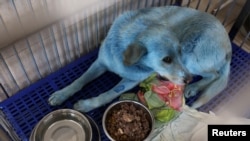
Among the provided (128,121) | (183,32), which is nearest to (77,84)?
(128,121)

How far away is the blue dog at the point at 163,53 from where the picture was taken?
119 centimetres

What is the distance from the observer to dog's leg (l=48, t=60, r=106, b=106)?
4.70 feet

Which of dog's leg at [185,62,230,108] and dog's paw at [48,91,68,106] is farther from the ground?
dog's leg at [185,62,230,108]

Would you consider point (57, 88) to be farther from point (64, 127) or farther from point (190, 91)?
point (190, 91)

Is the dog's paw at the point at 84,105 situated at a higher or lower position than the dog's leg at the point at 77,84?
lower

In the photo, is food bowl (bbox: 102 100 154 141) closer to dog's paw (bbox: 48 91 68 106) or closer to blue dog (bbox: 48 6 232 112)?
blue dog (bbox: 48 6 232 112)

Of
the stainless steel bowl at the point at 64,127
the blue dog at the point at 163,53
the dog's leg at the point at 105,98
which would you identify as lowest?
the stainless steel bowl at the point at 64,127

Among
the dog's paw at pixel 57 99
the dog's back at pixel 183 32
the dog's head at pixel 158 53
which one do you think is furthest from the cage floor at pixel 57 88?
the dog's head at pixel 158 53

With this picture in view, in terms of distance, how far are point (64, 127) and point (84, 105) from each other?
5.2 inches

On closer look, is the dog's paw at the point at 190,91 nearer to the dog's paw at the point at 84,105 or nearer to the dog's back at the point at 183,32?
the dog's back at the point at 183,32

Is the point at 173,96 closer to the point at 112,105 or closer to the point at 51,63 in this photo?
the point at 112,105

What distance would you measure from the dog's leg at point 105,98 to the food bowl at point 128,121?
73mm

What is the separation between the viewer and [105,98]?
4.68ft

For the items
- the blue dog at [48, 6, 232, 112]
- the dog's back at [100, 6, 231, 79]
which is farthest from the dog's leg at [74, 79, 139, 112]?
the dog's back at [100, 6, 231, 79]
